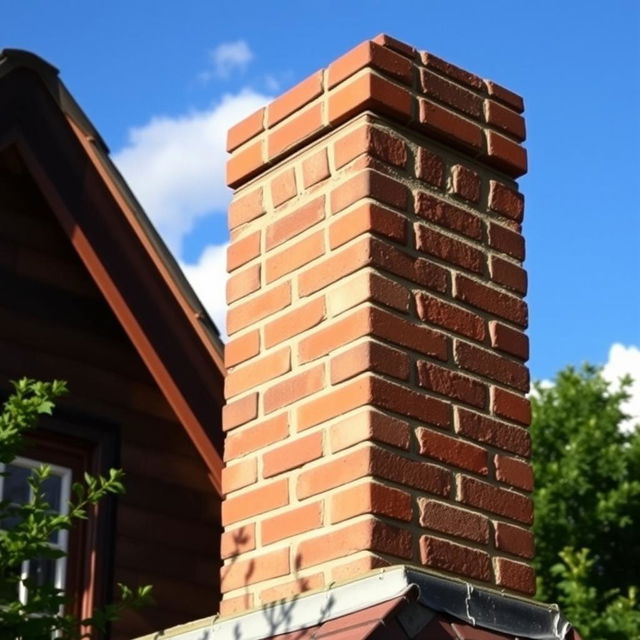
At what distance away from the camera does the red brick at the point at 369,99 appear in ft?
11.4

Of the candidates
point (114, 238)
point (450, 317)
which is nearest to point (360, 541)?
point (450, 317)

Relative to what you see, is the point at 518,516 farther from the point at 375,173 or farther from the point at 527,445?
the point at 375,173

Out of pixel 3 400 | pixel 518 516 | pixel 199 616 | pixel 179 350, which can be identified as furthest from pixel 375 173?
pixel 199 616

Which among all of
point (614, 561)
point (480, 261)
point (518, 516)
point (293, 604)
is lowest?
point (293, 604)

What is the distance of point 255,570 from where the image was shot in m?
3.42

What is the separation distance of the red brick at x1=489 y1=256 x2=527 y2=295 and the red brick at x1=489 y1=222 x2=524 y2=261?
37mm

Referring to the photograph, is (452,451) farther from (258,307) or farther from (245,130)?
(245,130)

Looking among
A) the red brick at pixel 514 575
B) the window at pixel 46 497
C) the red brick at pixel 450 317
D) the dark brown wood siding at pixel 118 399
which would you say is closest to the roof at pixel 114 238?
the dark brown wood siding at pixel 118 399

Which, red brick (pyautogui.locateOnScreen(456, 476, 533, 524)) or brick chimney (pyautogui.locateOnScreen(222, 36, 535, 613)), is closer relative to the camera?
brick chimney (pyautogui.locateOnScreen(222, 36, 535, 613))

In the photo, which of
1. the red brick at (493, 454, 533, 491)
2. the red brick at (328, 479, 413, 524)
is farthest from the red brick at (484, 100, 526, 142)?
the red brick at (328, 479, 413, 524)

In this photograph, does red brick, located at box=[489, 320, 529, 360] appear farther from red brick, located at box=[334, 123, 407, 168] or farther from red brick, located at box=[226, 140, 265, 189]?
red brick, located at box=[226, 140, 265, 189]

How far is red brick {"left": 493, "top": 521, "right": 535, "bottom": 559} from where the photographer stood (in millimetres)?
3422

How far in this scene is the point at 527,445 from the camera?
11.8ft

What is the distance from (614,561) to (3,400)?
54.4 feet
